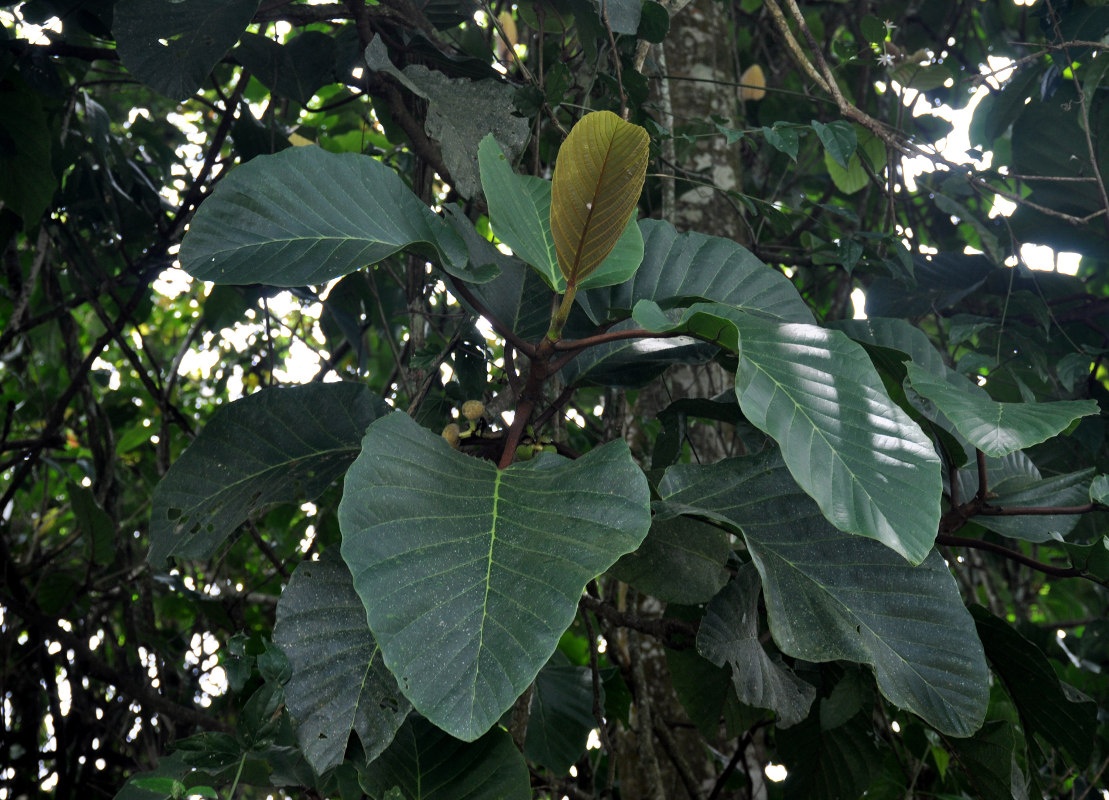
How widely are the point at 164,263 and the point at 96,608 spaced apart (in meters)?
0.97

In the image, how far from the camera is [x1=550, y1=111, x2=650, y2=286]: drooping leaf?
73cm

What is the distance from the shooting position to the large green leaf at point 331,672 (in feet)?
2.60

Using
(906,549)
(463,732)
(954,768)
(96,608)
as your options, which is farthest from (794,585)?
(96,608)

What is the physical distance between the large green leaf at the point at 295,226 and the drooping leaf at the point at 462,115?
0.99 feet

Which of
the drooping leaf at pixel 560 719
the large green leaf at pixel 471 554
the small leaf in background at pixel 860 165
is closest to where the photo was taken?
the large green leaf at pixel 471 554

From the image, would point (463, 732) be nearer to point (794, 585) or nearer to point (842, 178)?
point (794, 585)

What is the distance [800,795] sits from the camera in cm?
125

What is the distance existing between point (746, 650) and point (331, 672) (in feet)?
1.48

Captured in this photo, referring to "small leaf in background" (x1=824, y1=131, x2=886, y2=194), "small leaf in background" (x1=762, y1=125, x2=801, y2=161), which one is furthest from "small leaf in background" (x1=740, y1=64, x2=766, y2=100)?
"small leaf in background" (x1=762, y1=125, x2=801, y2=161)

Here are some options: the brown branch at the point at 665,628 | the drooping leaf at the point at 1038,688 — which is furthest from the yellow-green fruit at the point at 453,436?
the drooping leaf at the point at 1038,688

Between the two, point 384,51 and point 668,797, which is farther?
point 668,797

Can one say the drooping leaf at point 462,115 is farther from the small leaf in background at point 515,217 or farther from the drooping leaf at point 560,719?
the drooping leaf at point 560,719

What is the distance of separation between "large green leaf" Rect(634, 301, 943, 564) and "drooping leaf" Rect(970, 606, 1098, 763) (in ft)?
1.51

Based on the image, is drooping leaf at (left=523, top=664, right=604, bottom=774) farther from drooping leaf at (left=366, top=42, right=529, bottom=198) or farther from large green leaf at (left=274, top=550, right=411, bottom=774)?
drooping leaf at (left=366, top=42, right=529, bottom=198)
